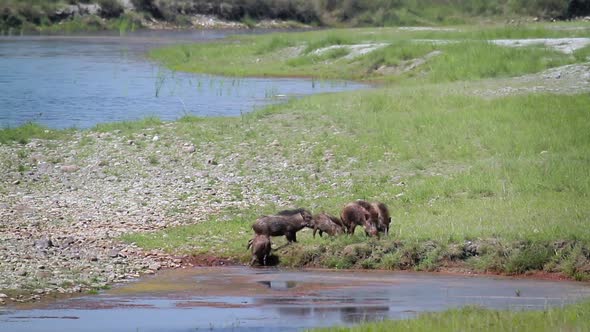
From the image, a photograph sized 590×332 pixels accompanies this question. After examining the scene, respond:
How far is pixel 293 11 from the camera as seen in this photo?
9162cm

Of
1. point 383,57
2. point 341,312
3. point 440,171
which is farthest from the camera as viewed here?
point 383,57

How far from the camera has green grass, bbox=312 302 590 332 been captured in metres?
9.84

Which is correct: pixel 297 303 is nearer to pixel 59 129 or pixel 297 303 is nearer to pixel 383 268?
pixel 383 268

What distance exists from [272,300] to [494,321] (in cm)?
304

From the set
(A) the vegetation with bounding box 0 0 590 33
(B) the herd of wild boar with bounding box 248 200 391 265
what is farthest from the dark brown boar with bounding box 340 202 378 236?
(A) the vegetation with bounding box 0 0 590 33

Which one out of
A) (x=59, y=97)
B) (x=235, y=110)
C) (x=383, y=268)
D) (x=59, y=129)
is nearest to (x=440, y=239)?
(x=383, y=268)

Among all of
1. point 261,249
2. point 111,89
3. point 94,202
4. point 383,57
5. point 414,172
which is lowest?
point 111,89

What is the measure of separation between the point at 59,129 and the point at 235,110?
6.46 meters

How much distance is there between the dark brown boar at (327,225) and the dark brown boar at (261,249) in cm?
90

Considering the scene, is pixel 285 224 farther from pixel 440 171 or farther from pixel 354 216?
pixel 440 171

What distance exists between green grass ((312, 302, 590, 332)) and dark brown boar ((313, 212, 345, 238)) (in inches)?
183

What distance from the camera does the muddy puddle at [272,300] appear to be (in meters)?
11.0

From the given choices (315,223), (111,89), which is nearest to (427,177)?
(315,223)

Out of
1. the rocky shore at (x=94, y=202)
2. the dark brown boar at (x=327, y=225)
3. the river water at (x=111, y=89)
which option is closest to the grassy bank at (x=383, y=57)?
the river water at (x=111, y=89)
